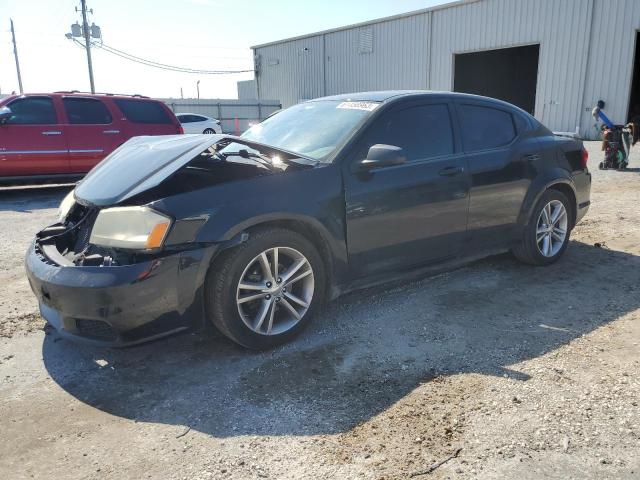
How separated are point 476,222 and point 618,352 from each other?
57.2 inches

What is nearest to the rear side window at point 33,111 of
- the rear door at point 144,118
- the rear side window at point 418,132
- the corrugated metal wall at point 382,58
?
the rear door at point 144,118

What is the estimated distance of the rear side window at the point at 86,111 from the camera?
937 cm

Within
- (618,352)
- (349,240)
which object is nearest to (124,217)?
(349,240)

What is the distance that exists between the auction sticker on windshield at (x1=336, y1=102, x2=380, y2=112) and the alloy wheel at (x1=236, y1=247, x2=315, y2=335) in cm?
133

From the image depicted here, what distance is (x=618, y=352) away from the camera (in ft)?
10.6

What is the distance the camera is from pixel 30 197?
9438mm

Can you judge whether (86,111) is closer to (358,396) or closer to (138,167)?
(138,167)

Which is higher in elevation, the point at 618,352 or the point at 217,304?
the point at 217,304

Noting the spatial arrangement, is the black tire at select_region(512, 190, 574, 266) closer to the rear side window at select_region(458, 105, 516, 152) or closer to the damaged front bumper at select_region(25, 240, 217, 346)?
the rear side window at select_region(458, 105, 516, 152)

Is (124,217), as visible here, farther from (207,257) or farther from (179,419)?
(179,419)

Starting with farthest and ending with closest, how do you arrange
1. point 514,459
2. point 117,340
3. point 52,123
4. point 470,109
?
1. point 52,123
2. point 470,109
3. point 117,340
4. point 514,459

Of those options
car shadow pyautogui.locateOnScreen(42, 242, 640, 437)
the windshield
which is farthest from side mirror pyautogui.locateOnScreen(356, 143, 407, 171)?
car shadow pyautogui.locateOnScreen(42, 242, 640, 437)

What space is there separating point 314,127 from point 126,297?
198 centimetres

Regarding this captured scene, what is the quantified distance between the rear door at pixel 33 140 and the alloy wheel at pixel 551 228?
8.16 meters
